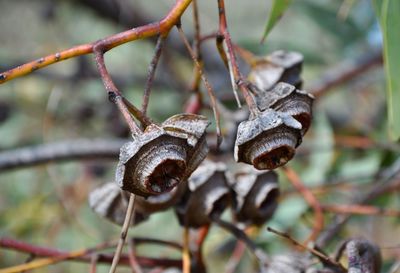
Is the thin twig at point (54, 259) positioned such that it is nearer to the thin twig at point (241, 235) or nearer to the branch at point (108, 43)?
the thin twig at point (241, 235)

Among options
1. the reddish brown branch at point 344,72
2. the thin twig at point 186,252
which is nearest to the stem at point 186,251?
the thin twig at point 186,252

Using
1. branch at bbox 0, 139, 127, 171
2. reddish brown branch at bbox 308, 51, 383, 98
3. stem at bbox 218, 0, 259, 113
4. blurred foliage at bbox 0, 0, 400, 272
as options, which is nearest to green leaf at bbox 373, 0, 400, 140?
stem at bbox 218, 0, 259, 113

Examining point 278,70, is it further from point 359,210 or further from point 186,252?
point 359,210

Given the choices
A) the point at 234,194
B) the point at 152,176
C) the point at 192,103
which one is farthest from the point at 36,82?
the point at 152,176

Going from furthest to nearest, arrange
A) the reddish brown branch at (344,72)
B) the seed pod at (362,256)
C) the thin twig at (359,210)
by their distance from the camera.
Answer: the reddish brown branch at (344,72), the thin twig at (359,210), the seed pod at (362,256)

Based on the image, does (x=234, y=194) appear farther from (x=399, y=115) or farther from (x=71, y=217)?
(x=71, y=217)

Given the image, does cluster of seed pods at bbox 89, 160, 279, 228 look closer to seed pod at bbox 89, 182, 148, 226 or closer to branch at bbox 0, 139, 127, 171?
seed pod at bbox 89, 182, 148, 226
